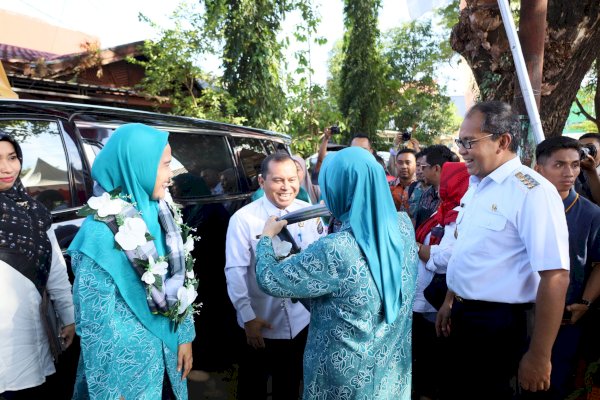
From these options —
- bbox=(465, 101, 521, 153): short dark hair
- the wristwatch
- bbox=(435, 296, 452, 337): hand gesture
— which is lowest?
bbox=(435, 296, 452, 337): hand gesture

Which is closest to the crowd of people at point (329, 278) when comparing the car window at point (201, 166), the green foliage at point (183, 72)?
the car window at point (201, 166)

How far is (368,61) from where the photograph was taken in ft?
58.9

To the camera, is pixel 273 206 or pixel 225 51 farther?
pixel 225 51

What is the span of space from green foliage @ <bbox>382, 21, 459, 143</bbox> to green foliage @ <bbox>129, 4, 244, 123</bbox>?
10.6 m

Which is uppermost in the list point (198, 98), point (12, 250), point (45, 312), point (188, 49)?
point (188, 49)

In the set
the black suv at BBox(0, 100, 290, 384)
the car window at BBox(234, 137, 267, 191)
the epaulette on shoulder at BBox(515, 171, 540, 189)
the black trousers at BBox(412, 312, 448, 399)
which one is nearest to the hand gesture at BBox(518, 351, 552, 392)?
the epaulette on shoulder at BBox(515, 171, 540, 189)

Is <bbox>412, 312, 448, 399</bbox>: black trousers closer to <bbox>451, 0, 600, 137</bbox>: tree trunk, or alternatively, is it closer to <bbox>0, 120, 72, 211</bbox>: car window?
<bbox>0, 120, 72, 211</bbox>: car window

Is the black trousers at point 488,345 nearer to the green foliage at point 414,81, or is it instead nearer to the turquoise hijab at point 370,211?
the turquoise hijab at point 370,211

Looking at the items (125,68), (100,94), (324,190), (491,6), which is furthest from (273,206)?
(125,68)

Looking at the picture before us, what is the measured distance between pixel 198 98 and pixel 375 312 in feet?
26.4

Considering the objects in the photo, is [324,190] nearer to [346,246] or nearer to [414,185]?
[346,246]

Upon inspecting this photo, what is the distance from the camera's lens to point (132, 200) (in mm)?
1790

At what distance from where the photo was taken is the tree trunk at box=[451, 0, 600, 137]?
4.71 m

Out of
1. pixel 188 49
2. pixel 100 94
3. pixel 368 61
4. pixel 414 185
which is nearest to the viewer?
pixel 414 185
